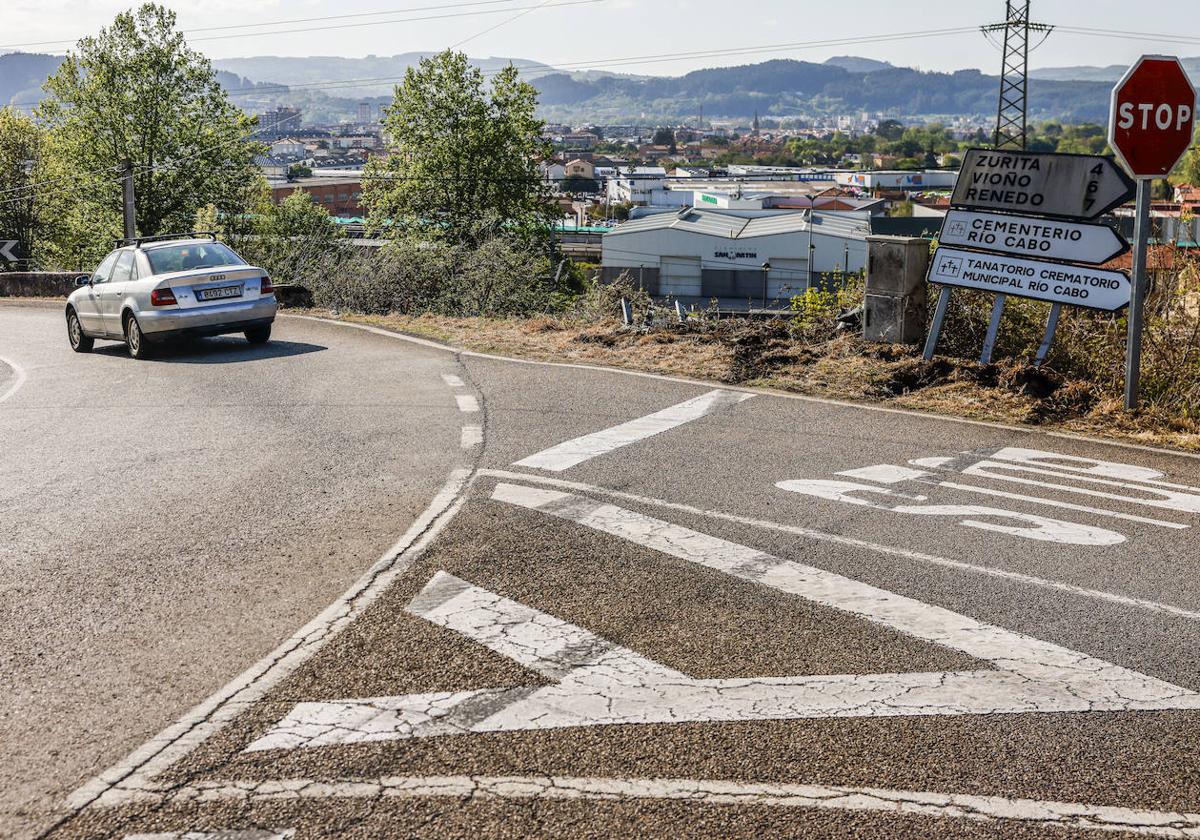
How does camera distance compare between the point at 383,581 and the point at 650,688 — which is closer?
the point at 650,688

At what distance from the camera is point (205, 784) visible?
13.2ft

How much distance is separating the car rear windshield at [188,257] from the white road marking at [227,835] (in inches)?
514

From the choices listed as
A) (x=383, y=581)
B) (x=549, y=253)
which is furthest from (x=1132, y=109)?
(x=549, y=253)

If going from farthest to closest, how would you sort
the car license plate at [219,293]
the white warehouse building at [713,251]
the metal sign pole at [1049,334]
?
the white warehouse building at [713,251] < the car license plate at [219,293] < the metal sign pole at [1049,334]

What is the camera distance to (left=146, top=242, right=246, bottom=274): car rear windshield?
52.0 ft

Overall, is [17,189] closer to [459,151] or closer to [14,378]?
[459,151]

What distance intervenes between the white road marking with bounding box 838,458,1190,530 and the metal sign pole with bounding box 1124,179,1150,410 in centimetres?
221

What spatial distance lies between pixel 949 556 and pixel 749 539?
107cm

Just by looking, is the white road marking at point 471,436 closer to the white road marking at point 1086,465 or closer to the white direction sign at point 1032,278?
the white road marking at point 1086,465

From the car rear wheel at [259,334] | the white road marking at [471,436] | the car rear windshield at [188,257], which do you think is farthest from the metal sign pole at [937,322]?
the car rear windshield at [188,257]

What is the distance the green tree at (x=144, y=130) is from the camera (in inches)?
2093

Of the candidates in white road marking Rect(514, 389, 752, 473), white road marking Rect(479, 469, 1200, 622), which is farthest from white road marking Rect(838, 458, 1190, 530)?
white road marking Rect(514, 389, 752, 473)

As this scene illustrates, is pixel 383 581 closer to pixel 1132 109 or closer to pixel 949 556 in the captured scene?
pixel 949 556

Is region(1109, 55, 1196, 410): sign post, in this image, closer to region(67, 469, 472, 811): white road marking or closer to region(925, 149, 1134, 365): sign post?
region(925, 149, 1134, 365): sign post
